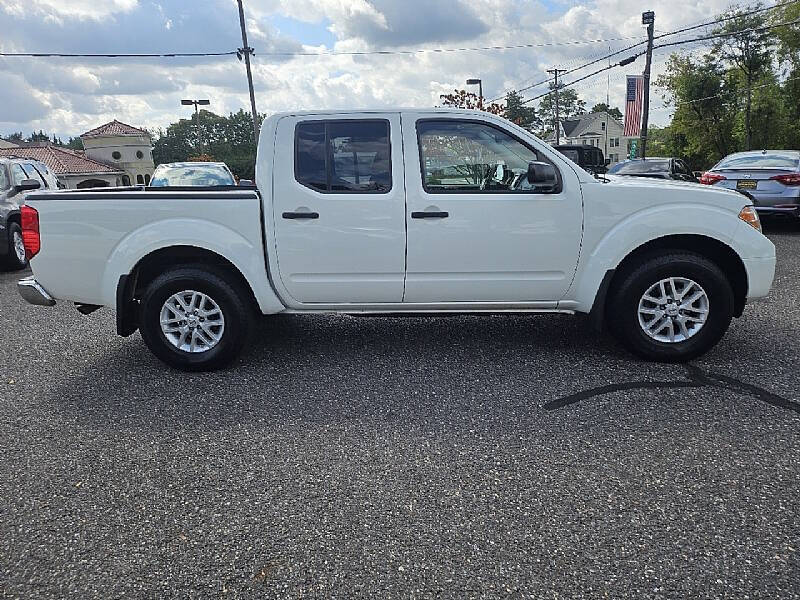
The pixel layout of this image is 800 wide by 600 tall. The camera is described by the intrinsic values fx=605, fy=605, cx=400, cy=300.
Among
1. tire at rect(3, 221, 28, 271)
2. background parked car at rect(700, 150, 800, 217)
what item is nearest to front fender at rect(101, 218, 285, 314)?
tire at rect(3, 221, 28, 271)

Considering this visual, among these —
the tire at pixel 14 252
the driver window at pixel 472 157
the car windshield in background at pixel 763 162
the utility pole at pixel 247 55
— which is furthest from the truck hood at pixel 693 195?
the utility pole at pixel 247 55

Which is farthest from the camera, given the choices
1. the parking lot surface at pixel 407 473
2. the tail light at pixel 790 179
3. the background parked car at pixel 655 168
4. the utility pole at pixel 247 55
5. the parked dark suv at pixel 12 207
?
the utility pole at pixel 247 55

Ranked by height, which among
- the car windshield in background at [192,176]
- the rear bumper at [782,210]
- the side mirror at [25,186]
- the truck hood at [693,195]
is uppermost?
the car windshield in background at [192,176]

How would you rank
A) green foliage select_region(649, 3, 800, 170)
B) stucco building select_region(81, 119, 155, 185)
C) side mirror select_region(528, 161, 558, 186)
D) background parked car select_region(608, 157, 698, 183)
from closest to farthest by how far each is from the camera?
1. side mirror select_region(528, 161, 558, 186)
2. background parked car select_region(608, 157, 698, 183)
3. green foliage select_region(649, 3, 800, 170)
4. stucco building select_region(81, 119, 155, 185)

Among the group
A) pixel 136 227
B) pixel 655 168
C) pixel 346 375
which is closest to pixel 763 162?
pixel 655 168

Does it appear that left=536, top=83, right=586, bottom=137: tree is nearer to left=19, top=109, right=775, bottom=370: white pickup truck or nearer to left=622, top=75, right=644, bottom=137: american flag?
left=622, top=75, right=644, bottom=137: american flag

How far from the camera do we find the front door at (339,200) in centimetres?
448

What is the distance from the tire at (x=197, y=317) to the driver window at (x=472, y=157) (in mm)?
1765

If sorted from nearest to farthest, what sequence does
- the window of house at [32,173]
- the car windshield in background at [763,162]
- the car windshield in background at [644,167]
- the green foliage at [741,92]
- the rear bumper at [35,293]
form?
1. the rear bumper at [35,293]
2. the window of house at [32,173]
3. the car windshield in background at [763,162]
4. the car windshield in background at [644,167]
5. the green foliage at [741,92]

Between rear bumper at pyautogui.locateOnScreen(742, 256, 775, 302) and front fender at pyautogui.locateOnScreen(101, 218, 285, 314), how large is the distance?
12.0ft

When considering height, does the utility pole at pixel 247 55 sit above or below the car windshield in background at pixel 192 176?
above

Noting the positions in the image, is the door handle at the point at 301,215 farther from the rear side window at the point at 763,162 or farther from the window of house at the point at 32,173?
the rear side window at the point at 763,162

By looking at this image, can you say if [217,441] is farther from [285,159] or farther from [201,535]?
[285,159]

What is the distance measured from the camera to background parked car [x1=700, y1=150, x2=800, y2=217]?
35.2ft
